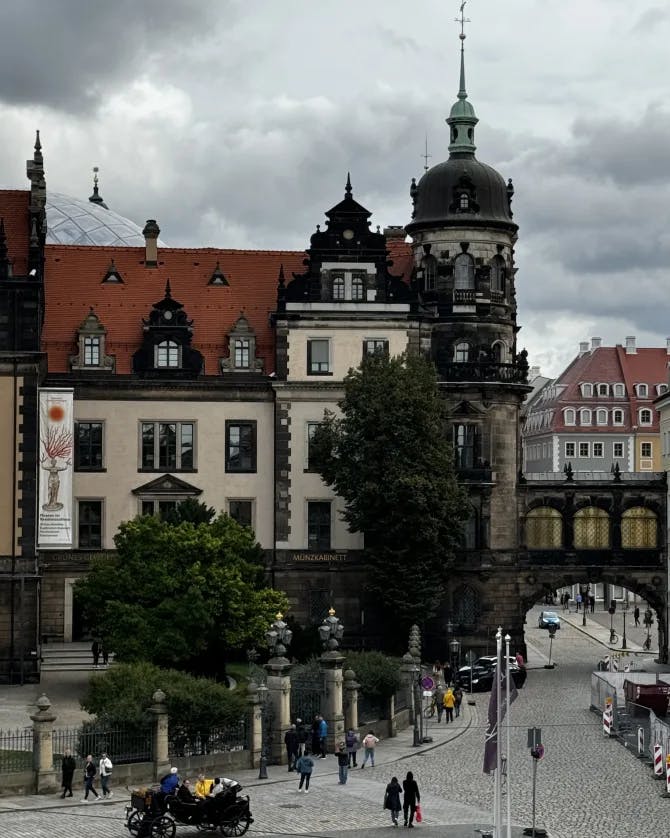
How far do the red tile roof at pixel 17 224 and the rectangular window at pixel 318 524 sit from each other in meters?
19.4

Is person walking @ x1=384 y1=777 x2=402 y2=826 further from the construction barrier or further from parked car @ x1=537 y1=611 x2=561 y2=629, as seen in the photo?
parked car @ x1=537 y1=611 x2=561 y2=629

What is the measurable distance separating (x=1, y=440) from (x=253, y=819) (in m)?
34.9

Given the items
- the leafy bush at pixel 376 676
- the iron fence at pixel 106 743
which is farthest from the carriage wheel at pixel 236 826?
the leafy bush at pixel 376 676

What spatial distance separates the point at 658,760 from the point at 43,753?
18.7 metres

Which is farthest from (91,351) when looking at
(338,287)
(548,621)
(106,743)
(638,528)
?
(106,743)

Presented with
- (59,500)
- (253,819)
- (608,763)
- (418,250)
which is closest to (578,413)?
(418,250)

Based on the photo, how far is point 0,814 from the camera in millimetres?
54188

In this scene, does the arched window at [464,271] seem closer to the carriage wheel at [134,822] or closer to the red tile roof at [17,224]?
the red tile roof at [17,224]

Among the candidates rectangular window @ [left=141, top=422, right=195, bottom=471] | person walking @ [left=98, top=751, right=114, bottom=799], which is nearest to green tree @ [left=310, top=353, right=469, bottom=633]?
rectangular window @ [left=141, top=422, right=195, bottom=471]

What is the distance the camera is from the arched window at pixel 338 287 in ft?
323

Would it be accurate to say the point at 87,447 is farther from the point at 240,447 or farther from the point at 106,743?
the point at 106,743

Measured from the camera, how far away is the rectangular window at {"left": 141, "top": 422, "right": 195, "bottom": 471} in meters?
97.3

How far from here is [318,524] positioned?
9781 cm

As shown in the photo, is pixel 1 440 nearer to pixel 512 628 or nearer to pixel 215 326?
pixel 215 326
